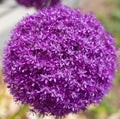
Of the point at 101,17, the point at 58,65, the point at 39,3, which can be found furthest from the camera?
the point at 101,17

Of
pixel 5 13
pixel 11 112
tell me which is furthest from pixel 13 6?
pixel 11 112

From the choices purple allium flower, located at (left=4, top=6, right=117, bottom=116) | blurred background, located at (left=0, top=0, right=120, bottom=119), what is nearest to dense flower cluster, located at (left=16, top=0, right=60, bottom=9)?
blurred background, located at (left=0, top=0, right=120, bottom=119)

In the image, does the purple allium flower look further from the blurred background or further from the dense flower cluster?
the dense flower cluster

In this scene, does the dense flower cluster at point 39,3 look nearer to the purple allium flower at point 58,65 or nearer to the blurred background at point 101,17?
the blurred background at point 101,17

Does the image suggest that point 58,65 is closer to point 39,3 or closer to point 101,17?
point 39,3

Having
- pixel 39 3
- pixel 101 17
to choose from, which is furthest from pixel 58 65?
pixel 101 17

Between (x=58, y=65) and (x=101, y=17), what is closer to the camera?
(x=58, y=65)
